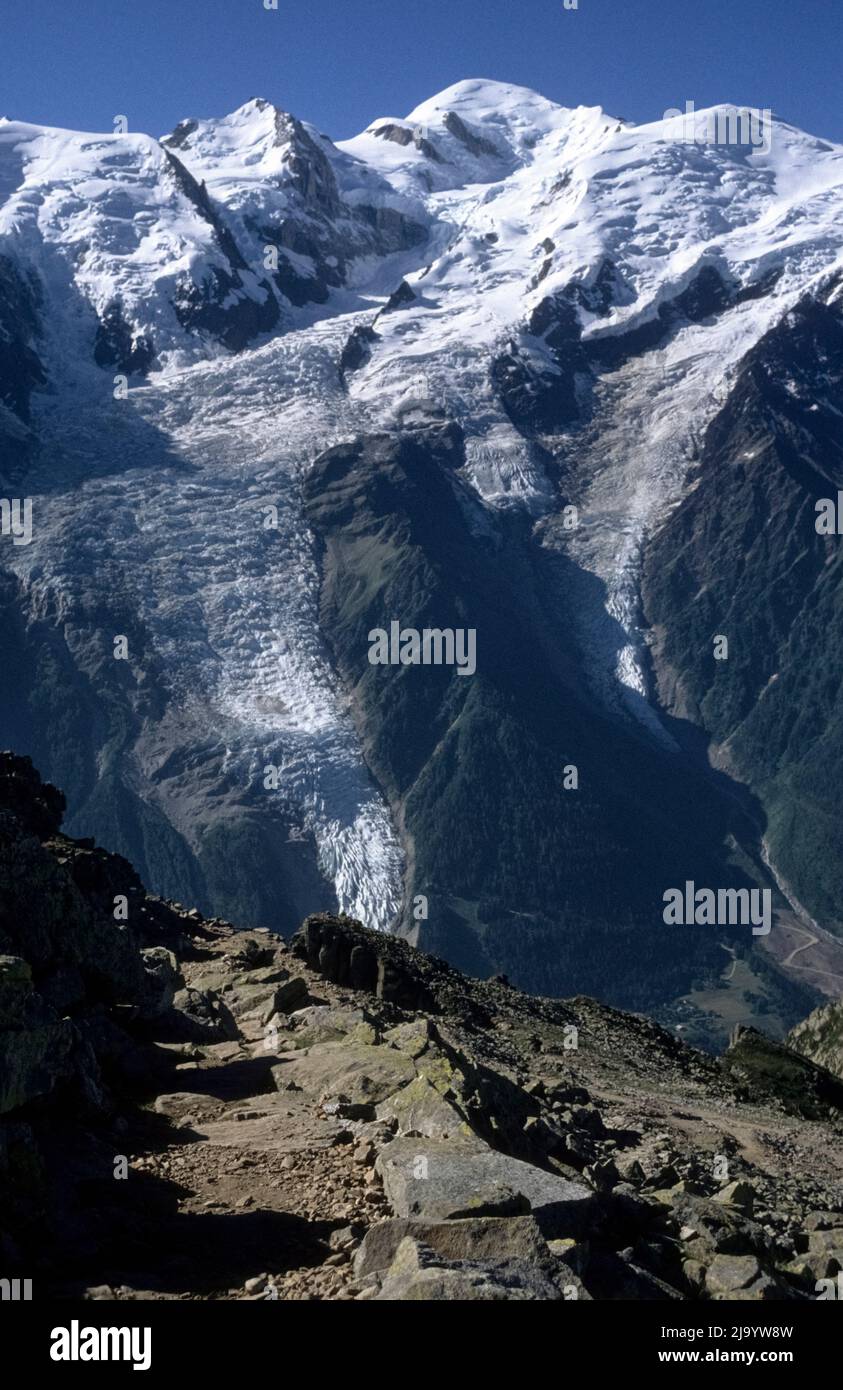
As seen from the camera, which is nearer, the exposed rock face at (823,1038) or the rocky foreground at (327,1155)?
the rocky foreground at (327,1155)

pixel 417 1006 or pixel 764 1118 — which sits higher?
pixel 417 1006

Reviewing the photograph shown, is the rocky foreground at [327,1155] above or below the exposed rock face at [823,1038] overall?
above

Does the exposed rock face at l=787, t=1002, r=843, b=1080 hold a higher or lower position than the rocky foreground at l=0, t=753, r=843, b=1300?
lower

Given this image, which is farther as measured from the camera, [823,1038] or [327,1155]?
[823,1038]

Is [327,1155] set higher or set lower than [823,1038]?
higher
